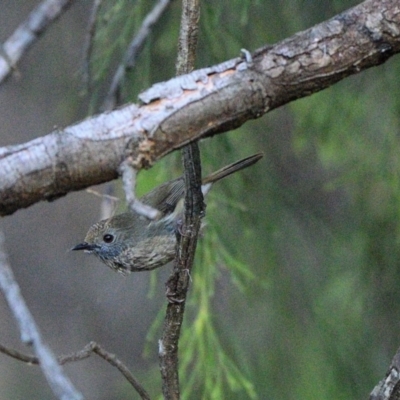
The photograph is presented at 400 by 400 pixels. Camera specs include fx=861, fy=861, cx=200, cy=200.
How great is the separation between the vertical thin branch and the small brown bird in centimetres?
96

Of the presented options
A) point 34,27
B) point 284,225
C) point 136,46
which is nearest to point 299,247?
point 284,225

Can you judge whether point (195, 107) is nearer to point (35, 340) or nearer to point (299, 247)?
point (35, 340)

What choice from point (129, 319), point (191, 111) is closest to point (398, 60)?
point (191, 111)

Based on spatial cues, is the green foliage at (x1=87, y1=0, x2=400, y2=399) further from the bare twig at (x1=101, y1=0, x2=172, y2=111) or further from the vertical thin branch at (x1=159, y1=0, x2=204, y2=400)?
the vertical thin branch at (x1=159, y1=0, x2=204, y2=400)

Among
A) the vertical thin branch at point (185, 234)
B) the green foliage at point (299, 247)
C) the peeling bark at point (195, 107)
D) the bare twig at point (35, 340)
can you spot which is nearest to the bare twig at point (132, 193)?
the peeling bark at point (195, 107)

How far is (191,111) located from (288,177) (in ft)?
12.5

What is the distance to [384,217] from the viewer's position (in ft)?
14.4

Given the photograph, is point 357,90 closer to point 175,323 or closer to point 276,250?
point 276,250

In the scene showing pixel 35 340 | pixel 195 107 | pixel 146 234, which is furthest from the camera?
pixel 146 234

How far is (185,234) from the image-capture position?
6.90ft

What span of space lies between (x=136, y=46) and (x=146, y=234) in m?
0.78

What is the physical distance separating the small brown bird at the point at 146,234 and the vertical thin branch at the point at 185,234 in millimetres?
960

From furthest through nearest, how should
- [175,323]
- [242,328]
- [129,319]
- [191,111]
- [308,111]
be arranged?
[129,319] → [242,328] → [308,111] → [175,323] → [191,111]

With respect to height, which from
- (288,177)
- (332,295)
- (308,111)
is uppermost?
(288,177)
